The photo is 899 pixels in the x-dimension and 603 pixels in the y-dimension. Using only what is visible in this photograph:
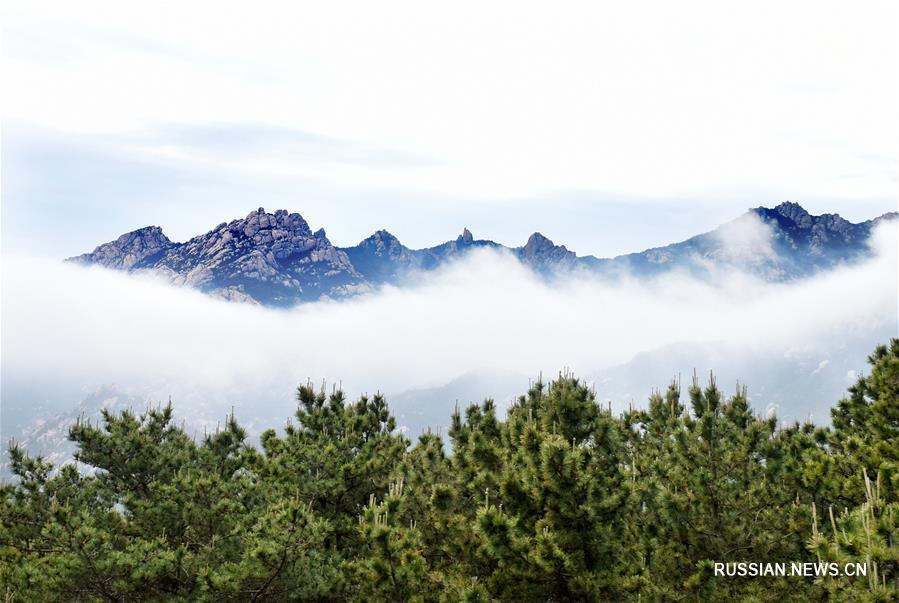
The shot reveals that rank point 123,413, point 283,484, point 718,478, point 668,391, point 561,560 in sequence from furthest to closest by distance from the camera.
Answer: point 123,413 < point 668,391 < point 283,484 < point 718,478 < point 561,560

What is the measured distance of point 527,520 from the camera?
47.5 ft

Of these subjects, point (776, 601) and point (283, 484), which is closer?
point (776, 601)

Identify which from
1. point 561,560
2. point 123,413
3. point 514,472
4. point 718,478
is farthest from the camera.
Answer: point 123,413

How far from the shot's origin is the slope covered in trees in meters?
13.4

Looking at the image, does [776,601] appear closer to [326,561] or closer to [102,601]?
[326,561]

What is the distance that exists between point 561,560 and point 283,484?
9308 mm

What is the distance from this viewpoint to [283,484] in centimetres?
1883

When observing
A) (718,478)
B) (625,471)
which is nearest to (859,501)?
(718,478)

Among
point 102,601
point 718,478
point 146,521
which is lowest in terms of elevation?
point 102,601

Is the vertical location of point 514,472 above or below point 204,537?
above

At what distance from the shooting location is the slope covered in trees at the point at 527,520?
13.4m

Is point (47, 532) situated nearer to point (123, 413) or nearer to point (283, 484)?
point (283, 484)

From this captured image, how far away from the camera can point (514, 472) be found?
14539 mm

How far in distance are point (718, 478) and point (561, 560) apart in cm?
512
